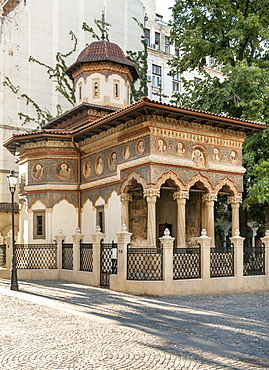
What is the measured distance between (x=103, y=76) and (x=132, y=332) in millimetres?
18336

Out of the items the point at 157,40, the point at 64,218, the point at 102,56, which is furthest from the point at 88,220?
the point at 157,40

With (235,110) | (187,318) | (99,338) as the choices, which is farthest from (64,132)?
(99,338)

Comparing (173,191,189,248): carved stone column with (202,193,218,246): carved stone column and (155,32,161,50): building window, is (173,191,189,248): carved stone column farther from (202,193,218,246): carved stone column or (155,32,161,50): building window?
(155,32,161,50): building window

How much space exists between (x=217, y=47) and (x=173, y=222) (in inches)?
351

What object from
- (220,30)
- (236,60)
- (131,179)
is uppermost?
Result: (220,30)

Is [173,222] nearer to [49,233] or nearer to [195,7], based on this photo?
[49,233]

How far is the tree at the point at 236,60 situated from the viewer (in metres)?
20.3

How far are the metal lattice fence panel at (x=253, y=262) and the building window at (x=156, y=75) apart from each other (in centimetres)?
2992

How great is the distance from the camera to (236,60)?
22000 mm

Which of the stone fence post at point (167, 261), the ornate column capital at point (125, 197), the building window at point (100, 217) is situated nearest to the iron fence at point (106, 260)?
the stone fence post at point (167, 261)

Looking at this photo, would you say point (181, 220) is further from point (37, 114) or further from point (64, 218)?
point (37, 114)

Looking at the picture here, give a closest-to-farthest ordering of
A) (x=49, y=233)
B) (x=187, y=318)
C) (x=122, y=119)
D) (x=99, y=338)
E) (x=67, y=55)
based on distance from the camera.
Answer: (x=99, y=338) < (x=187, y=318) < (x=122, y=119) < (x=49, y=233) < (x=67, y=55)

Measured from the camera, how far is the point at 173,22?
24.5 metres

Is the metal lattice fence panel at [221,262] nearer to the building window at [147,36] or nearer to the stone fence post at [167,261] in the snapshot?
the stone fence post at [167,261]
